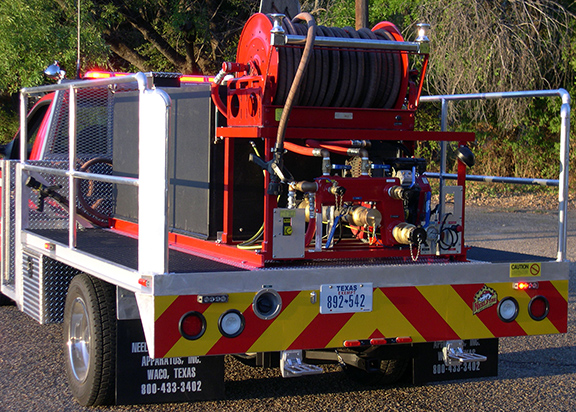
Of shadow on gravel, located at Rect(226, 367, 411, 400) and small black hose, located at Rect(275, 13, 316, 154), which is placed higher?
small black hose, located at Rect(275, 13, 316, 154)

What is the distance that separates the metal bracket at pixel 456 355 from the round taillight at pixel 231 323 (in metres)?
1.36

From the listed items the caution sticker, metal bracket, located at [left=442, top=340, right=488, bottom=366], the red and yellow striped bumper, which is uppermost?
the caution sticker

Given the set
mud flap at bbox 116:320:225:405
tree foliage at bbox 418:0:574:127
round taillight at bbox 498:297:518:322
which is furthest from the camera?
tree foliage at bbox 418:0:574:127

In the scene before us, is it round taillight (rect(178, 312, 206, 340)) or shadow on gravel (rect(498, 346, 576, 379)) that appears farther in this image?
shadow on gravel (rect(498, 346, 576, 379))

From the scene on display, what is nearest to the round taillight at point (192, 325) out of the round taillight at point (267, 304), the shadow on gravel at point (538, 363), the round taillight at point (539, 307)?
the round taillight at point (267, 304)

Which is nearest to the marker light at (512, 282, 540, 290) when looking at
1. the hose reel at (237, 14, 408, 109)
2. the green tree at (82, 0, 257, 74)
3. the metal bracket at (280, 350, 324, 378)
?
the metal bracket at (280, 350, 324, 378)

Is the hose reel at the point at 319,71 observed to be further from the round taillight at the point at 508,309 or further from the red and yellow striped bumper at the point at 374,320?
the round taillight at the point at 508,309

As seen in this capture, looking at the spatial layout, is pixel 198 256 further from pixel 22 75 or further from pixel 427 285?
pixel 22 75

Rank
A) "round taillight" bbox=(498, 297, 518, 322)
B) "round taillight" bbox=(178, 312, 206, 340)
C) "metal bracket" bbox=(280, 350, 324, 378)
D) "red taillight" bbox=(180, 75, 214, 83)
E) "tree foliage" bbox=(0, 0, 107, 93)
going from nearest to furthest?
1. "round taillight" bbox=(178, 312, 206, 340)
2. "metal bracket" bbox=(280, 350, 324, 378)
3. "round taillight" bbox=(498, 297, 518, 322)
4. "red taillight" bbox=(180, 75, 214, 83)
5. "tree foliage" bbox=(0, 0, 107, 93)

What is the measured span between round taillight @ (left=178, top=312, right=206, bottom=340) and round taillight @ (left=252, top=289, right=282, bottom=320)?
0.30m

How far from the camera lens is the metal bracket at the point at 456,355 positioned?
4.60 meters

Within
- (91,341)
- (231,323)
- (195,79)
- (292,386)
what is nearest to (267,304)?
(231,323)

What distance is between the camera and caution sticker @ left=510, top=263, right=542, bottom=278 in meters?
4.62

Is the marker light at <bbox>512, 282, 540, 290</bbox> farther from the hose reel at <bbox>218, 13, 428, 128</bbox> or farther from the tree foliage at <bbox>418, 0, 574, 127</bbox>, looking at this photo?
the tree foliage at <bbox>418, 0, 574, 127</bbox>
